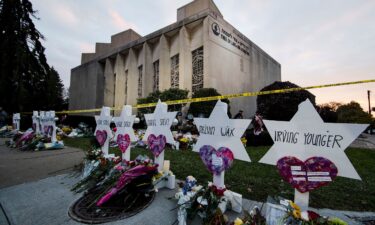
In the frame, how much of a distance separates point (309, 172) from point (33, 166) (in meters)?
5.70

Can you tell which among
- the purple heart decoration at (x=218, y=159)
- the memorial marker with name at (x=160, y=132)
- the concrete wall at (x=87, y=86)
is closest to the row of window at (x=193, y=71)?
the concrete wall at (x=87, y=86)

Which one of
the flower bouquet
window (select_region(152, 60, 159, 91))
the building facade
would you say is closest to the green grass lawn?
the flower bouquet

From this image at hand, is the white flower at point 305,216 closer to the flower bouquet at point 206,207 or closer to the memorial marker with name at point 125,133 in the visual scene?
the flower bouquet at point 206,207

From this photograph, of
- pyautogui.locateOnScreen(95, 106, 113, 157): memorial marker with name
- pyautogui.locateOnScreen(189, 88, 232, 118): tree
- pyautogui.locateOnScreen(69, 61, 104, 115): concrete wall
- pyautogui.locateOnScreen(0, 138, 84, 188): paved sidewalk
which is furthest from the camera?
pyautogui.locateOnScreen(69, 61, 104, 115): concrete wall

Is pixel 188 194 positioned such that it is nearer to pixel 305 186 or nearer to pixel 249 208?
pixel 249 208

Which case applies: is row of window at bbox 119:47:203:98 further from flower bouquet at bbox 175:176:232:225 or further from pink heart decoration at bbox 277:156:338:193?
pink heart decoration at bbox 277:156:338:193

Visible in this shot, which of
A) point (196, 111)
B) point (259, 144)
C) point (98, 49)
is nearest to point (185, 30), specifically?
point (196, 111)

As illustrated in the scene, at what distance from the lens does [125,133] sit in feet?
13.0

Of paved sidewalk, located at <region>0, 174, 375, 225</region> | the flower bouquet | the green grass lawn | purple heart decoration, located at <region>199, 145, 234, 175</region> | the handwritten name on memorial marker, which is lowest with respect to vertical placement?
paved sidewalk, located at <region>0, 174, 375, 225</region>

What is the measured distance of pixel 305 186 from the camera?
192 centimetres

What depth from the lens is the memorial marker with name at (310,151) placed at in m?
1.79

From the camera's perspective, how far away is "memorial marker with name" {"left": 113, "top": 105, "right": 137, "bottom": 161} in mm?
3883

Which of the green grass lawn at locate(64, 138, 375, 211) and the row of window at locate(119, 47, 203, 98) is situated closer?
the green grass lawn at locate(64, 138, 375, 211)

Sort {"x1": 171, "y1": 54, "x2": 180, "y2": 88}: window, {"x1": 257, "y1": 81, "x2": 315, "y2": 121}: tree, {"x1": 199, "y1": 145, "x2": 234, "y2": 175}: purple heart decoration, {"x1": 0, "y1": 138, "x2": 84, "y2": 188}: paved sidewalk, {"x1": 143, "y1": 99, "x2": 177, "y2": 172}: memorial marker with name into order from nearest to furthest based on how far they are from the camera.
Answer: {"x1": 199, "y1": 145, "x2": 234, "y2": 175}: purple heart decoration, {"x1": 143, "y1": 99, "x2": 177, "y2": 172}: memorial marker with name, {"x1": 0, "y1": 138, "x2": 84, "y2": 188}: paved sidewalk, {"x1": 257, "y1": 81, "x2": 315, "y2": 121}: tree, {"x1": 171, "y1": 54, "x2": 180, "y2": 88}: window
